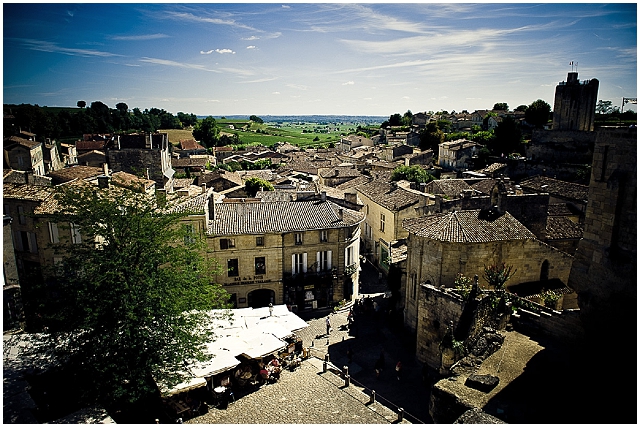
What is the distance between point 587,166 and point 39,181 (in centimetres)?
5572

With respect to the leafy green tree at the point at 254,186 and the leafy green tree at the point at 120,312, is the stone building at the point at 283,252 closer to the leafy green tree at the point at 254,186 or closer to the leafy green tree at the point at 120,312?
the leafy green tree at the point at 120,312

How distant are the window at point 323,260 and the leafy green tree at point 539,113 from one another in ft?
219

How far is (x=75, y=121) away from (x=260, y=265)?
9625 centimetres

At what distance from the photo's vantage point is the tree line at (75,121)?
76.5m

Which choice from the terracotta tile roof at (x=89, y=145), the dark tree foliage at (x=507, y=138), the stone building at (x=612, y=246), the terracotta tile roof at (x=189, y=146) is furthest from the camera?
the terracotta tile roof at (x=189, y=146)

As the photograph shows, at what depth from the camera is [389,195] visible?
1441 inches

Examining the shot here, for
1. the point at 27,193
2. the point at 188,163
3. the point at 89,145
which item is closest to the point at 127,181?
the point at 27,193

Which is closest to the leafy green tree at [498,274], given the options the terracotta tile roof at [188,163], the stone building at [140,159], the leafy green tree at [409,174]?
the stone building at [140,159]

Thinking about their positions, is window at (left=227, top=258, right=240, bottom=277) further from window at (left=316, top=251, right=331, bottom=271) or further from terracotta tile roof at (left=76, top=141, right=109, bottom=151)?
terracotta tile roof at (left=76, top=141, right=109, bottom=151)

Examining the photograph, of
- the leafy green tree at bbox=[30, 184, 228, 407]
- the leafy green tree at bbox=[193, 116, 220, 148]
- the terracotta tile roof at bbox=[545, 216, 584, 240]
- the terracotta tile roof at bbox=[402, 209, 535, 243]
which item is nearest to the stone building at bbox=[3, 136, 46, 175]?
the leafy green tree at bbox=[30, 184, 228, 407]

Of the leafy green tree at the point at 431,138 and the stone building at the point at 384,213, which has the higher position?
the leafy green tree at the point at 431,138

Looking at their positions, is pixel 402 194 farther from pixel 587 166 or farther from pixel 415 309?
pixel 587 166

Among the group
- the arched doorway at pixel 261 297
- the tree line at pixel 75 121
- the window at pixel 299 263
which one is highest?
the tree line at pixel 75 121

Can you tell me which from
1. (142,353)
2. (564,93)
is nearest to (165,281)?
(142,353)
